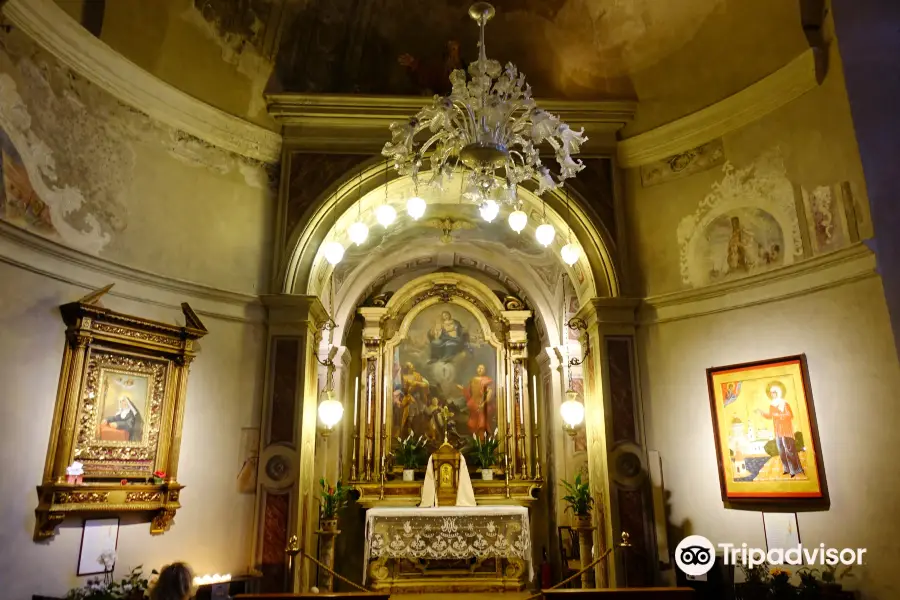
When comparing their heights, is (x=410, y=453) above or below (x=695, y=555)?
above

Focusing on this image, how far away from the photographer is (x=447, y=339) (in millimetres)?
12234

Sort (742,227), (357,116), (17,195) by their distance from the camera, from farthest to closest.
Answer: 1. (357,116)
2. (742,227)
3. (17,195)

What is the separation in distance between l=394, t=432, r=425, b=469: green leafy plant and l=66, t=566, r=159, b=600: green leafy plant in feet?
18.8

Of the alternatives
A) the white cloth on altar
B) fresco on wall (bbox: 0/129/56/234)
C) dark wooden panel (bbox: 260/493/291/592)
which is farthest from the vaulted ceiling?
the white cloth on altar

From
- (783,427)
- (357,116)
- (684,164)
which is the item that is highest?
(357,116)

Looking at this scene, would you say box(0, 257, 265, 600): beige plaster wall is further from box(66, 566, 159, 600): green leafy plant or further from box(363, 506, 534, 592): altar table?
box(363, 506, 534, 592): altar table

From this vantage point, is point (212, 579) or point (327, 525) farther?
point (327, 525)

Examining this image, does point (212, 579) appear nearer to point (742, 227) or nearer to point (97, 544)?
point (97, 544)

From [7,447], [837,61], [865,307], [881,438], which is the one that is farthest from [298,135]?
[881,438]

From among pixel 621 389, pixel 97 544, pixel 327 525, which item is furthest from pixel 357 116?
pixel 97 544

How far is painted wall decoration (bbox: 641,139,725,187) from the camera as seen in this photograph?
739 cm

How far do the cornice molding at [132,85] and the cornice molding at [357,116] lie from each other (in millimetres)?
324

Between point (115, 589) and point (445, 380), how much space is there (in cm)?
718

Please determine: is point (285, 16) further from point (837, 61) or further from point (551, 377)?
point (551, 377)
